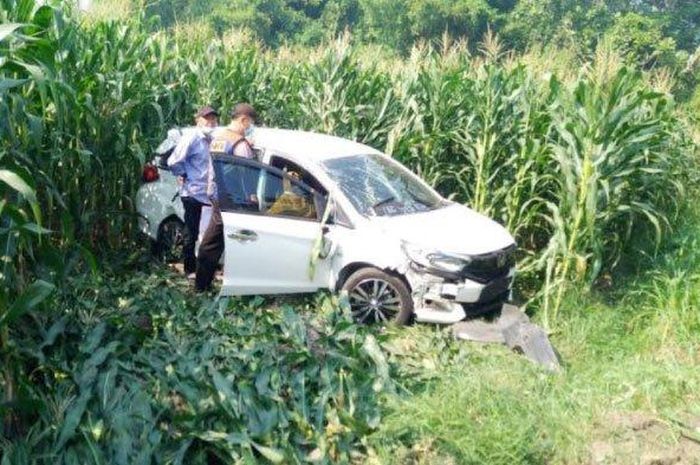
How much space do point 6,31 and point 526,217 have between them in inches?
248

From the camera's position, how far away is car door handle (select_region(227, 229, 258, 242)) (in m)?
7.46

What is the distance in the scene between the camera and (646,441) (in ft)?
16.6

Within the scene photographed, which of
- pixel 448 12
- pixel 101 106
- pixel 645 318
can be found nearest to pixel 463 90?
pixel 645 318

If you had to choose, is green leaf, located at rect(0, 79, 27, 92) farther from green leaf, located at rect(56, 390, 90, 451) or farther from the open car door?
the open car door

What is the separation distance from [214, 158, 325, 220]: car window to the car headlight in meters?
1.07

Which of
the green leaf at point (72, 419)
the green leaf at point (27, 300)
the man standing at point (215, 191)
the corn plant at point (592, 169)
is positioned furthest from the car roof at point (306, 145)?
the green leaf at point (27, 300)

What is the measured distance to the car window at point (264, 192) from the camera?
25.1ft

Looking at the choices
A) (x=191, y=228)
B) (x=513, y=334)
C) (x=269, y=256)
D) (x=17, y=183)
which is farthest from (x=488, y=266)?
(x=17, y=183)

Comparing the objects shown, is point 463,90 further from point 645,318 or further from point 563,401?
point 563,401

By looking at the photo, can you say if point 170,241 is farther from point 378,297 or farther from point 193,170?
point 378,297

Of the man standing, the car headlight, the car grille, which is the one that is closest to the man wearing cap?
the man standing

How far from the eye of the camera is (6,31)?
4156mm

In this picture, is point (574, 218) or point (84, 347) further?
point (574, 218)

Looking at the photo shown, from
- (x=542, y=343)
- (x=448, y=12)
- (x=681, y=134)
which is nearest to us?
(x=542, y=343)
